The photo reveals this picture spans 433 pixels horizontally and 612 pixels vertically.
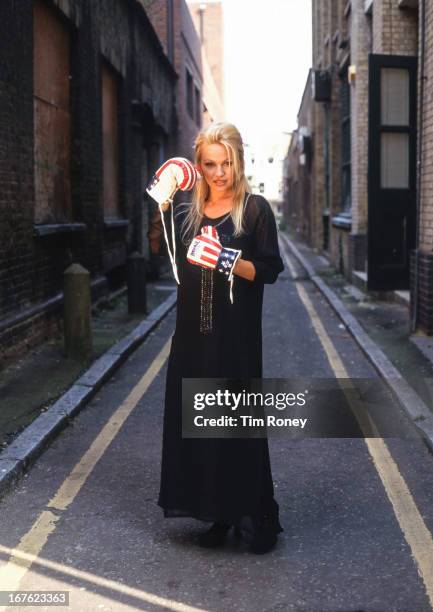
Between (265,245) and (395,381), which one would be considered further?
(395,381)

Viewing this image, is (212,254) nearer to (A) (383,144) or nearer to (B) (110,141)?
(A) (383,144)

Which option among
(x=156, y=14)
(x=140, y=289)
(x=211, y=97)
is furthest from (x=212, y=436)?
(x=211, y=97)

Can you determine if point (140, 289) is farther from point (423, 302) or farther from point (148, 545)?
point (148, 545)

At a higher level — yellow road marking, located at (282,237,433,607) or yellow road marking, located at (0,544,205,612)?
yellow road marking, located at (282,237,433,607)

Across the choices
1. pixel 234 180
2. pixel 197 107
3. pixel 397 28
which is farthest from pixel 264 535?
pixel 197 107

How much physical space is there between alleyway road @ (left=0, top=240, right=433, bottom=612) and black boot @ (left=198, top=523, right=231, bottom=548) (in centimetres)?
5

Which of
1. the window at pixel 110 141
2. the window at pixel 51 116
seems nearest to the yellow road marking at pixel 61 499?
the window at pixel 51 116

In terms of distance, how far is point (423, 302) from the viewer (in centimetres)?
1007

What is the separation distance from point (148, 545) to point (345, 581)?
104cm

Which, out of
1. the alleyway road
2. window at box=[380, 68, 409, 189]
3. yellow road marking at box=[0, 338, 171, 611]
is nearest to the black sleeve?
the alleyway road

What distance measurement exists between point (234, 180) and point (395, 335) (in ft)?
22.9

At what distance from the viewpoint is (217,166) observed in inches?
161

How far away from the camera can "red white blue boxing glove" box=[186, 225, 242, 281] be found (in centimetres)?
395

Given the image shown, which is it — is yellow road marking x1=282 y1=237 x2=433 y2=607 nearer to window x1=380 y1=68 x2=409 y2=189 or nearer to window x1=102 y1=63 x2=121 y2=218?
window x1=380 y1=68 x2=409 y2=189
